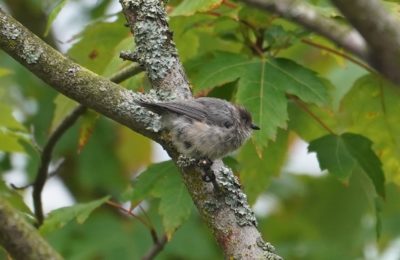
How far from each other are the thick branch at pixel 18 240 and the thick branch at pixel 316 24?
91cm

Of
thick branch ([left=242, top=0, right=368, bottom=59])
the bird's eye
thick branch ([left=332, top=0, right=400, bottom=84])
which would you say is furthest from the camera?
the bird's eye

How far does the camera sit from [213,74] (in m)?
3.45

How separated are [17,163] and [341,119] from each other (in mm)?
3045

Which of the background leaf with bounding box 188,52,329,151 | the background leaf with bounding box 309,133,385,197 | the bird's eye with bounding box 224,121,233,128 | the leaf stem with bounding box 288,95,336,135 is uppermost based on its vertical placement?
the background leaf with bounding box 188,52,329,151

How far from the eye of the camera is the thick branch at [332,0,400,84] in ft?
3.69

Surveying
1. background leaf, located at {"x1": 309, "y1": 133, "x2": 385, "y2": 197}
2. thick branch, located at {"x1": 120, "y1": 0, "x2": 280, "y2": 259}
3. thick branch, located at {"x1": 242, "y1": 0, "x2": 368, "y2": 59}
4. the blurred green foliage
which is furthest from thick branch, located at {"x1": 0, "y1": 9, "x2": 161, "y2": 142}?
thick branch, located at {"x1": 242, "y1": 0, "x2": 368, "y2": 59}

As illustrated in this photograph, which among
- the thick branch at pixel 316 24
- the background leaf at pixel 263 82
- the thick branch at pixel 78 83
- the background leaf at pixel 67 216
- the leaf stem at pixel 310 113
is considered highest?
the thick branch at pixel 316 24

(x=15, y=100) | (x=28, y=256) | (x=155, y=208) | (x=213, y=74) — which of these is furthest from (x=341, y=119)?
(x=15, y=100)

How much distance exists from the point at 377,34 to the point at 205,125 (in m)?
1.94

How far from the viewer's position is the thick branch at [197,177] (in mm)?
2422

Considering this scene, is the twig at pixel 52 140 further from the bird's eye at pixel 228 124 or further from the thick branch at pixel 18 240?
the thick branch at pixel 18 240

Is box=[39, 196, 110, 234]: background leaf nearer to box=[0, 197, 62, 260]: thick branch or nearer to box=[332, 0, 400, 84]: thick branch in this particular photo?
box=[0, 197, 62, 260]: thick branch

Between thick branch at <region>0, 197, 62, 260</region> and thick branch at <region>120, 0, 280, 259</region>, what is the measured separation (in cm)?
69

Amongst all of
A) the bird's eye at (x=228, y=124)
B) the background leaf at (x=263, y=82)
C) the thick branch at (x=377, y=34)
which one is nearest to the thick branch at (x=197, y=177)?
the bird's eye at (x=228, y=124)
